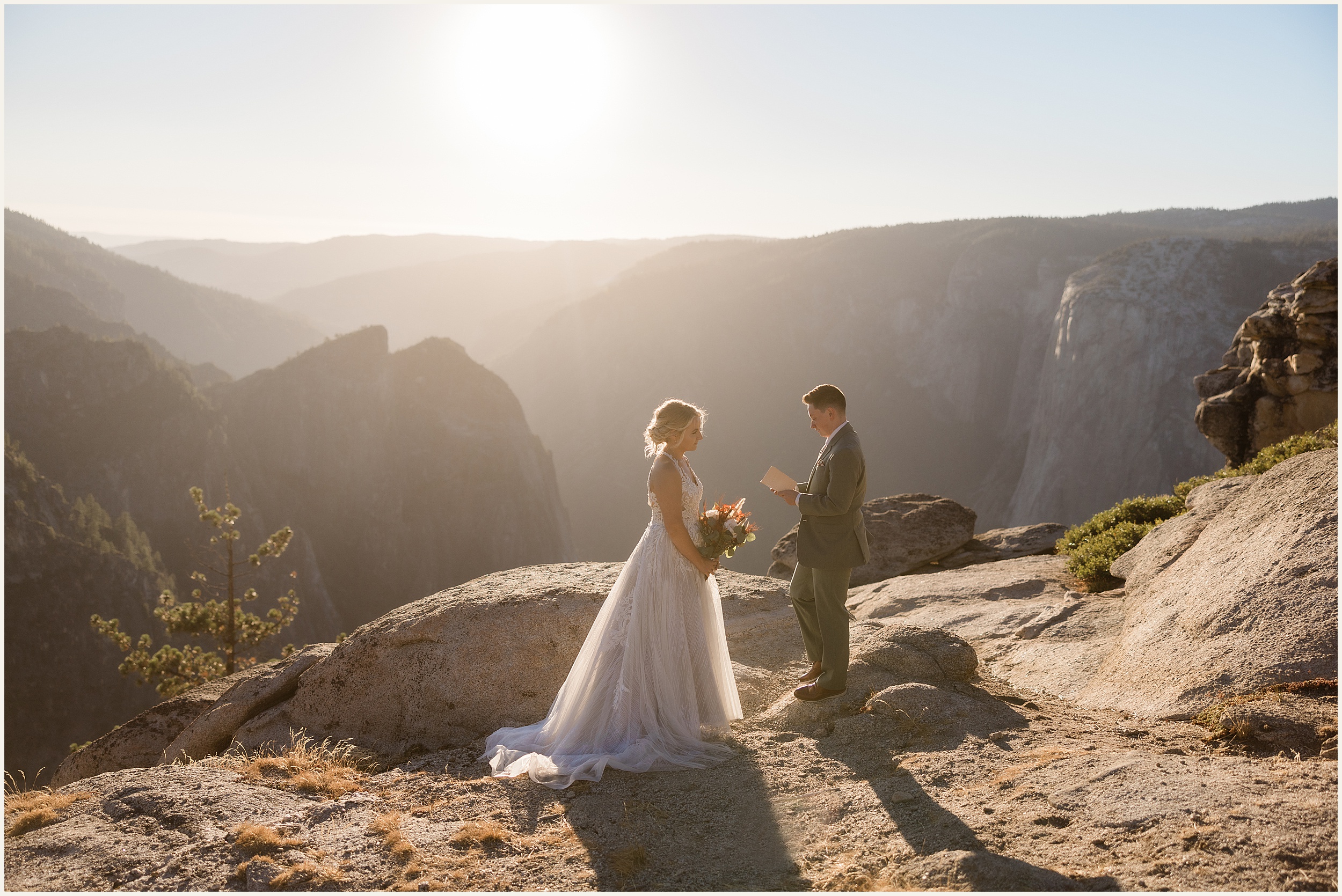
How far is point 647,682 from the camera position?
231 inches

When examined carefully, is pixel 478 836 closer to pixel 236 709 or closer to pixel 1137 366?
pixel 236 709

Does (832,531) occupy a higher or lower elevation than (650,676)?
higher

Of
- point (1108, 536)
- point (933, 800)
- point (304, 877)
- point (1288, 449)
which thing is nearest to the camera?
point (304, 877)

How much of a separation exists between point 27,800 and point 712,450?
2511 inches

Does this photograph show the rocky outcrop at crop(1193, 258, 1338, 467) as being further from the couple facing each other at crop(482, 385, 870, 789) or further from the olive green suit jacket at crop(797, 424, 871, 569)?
the couple facing each other at crop(482, 385, 870, 789)

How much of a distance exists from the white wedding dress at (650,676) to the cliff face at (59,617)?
27.4 metres

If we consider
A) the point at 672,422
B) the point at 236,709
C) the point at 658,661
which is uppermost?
the point at 672,422

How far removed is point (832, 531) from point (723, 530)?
80 cm

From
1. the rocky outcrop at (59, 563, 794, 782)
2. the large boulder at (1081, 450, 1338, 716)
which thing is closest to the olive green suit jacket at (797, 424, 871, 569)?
the rocky outcrop at (59, 563, 794, 782)

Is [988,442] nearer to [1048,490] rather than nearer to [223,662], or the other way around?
[1048,490]

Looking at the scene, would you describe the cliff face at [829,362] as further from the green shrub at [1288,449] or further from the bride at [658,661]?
the bride at [658,661]

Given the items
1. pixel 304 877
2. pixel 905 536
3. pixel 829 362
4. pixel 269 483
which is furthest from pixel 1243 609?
pixel 829 362

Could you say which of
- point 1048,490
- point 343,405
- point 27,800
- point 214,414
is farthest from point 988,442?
point 27,800

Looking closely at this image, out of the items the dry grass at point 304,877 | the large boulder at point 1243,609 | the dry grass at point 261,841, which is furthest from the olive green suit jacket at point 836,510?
the dry grass at point 261,841
